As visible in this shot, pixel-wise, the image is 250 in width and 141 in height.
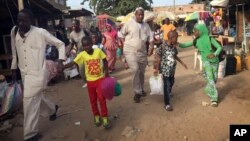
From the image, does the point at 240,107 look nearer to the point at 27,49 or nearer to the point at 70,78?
the point at 27,49

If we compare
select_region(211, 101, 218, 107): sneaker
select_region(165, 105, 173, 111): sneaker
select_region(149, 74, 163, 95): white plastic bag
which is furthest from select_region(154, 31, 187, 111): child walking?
select_region(211, 101, 218, 107): sneaker

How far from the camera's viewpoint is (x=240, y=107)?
671 centimetres

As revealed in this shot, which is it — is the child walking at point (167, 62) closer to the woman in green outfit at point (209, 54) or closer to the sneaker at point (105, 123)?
the woman in green outfit at point (209, 54)

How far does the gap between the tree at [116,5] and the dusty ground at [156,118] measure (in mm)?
32838

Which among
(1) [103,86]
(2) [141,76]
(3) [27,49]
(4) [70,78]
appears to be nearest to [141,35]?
(2) [141,76]

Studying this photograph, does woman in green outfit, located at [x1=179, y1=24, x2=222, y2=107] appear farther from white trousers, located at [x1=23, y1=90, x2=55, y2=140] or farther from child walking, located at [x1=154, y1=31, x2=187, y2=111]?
white trousers, located at [x1=23, y1=90, x2=55, y2=140]

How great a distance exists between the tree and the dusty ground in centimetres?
3284

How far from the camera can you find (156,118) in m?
6.23

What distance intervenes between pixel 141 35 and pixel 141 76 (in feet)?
3.06

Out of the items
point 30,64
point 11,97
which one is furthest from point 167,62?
point 11,97

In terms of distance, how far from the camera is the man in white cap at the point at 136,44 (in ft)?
23.8

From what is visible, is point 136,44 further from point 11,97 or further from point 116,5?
point 116,5

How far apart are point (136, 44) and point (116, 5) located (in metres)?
36.0

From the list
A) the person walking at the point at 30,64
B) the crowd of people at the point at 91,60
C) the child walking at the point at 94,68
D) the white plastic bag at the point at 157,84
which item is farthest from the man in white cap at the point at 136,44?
the person walking at the point at 30,64
